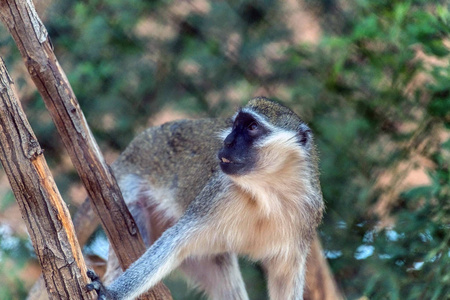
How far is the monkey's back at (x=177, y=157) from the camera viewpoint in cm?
279

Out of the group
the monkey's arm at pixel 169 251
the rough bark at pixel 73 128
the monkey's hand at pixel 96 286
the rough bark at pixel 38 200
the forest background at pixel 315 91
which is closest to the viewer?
the rough bark at pixel 38 200

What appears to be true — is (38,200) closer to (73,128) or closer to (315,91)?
(73,128)

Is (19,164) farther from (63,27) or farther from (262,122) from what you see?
(63,27)

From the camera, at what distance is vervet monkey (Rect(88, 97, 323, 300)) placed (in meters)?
2.27

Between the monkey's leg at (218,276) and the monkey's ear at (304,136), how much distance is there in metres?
0.64

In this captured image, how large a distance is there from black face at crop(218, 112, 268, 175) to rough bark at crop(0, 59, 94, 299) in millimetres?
615

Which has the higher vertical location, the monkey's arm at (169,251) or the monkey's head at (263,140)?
the monkey's head at (263,140)

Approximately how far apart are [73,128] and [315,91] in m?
1.80

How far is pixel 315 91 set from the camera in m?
3.67

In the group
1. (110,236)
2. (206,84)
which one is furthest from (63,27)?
(110,236)

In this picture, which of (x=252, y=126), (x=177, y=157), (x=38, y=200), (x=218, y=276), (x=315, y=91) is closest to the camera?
(x=38, y=200)

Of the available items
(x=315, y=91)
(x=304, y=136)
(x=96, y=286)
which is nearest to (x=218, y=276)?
(x=304, y=136)

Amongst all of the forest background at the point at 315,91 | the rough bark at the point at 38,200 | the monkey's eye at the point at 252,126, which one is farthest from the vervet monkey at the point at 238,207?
the forest background at the point at 315,91

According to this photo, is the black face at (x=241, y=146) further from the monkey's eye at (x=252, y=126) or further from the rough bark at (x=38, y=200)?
the rough bark at (x=38, y=200)
